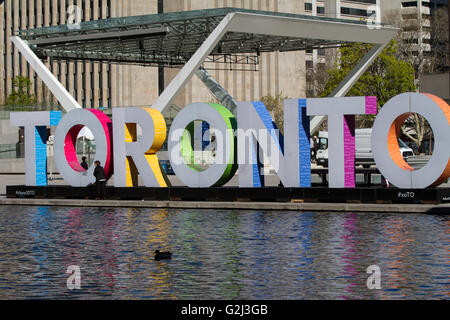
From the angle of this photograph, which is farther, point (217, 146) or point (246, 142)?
point (217, 146)

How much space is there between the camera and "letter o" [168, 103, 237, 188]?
32.0 m

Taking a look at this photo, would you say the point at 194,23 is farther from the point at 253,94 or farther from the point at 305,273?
the point at 253,94

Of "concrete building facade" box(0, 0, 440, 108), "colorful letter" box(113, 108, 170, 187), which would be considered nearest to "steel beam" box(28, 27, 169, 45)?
"colorful letter" box(113, 108, 170, 187)

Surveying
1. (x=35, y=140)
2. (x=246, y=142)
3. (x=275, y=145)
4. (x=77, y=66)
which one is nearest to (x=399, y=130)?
(x=275, y=145)

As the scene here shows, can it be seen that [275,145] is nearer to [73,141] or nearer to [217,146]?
[217,146]

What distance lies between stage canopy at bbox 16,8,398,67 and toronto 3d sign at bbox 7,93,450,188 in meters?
11.0

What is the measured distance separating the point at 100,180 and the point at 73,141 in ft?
10.9

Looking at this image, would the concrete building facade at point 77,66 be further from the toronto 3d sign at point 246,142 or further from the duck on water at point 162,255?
the duck on water at point 162,255

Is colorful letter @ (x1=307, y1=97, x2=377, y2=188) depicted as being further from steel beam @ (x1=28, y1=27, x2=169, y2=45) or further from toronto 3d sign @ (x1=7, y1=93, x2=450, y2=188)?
steel beam @ (x1=28, y1=27, x2=169, y2=45)

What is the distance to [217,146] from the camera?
32.2 m

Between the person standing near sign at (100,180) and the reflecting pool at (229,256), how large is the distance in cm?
720

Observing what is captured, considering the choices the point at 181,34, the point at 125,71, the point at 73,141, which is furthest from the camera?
the point at 125,71

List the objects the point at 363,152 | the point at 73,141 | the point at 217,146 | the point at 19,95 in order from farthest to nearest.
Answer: the point at 19,95
the point at 363,152
the point at 73,141
the point at 217,146
